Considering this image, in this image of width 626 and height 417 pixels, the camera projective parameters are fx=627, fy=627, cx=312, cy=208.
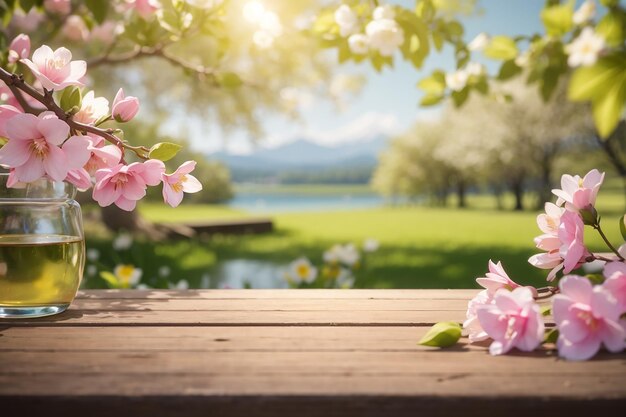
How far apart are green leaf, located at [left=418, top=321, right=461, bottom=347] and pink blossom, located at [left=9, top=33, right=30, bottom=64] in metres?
1.56

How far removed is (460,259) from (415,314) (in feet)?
22.9

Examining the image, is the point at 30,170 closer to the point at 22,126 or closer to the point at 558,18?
the point at 22,126

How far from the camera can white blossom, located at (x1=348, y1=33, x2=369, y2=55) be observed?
7.80ft

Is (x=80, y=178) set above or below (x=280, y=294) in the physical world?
above

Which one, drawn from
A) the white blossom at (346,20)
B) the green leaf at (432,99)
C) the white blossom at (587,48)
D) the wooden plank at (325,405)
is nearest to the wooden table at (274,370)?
the wooden plank at (325,405)

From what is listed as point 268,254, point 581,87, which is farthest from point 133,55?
point 268,254

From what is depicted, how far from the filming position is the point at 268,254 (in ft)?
28.9

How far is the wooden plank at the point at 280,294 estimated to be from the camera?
1.85 meters

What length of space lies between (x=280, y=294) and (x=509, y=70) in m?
1.09

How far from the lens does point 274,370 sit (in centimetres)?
114

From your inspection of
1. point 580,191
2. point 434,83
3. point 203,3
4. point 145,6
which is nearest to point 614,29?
point 580,191

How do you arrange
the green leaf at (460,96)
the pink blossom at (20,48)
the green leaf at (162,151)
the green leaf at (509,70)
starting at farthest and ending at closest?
the green leaf at (460,96), the green leaf at (509,70), the pink blossom at (20,48), the green leaf at (162,151)

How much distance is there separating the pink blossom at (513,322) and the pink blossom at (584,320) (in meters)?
0.05

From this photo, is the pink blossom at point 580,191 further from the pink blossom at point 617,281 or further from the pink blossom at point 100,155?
the pink blossom at point 100,155
